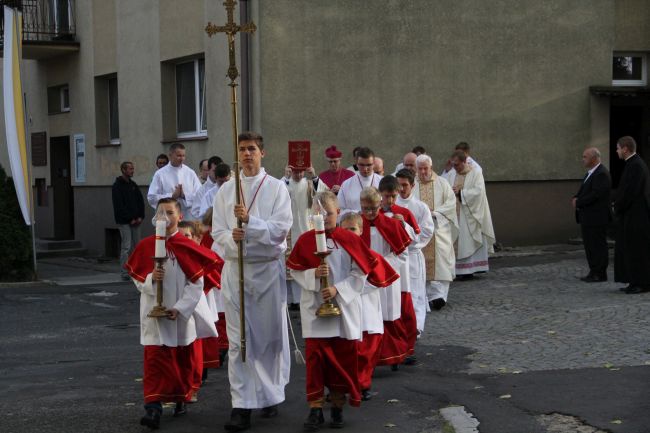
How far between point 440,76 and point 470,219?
3929mm

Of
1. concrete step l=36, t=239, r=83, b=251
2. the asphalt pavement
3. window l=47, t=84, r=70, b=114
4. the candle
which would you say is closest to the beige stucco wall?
the asphalt pavement

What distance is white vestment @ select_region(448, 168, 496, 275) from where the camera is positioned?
15672 mm

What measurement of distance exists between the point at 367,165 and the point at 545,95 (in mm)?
9170

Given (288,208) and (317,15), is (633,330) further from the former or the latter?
(317,15)

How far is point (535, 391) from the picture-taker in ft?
26.8

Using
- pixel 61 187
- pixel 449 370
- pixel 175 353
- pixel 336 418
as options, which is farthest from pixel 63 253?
pixel 336 418

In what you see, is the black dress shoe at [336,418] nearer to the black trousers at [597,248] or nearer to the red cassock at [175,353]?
the red cassock at [175,353]

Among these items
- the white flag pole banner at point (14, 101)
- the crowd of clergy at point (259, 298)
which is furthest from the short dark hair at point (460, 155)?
the crowd of clergy at point (259, 298)

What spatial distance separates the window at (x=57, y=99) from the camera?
24.8 m

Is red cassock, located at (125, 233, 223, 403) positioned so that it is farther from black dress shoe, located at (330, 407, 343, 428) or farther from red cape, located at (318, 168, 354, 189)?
red cape, located at (318, 168, 354, 189)

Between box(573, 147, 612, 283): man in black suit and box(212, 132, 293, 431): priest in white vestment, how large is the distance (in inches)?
308

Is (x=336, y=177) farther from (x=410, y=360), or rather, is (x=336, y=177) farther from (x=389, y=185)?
(x=410, y=360)

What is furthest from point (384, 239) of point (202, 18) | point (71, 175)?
point (71, 175)

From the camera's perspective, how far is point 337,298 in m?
7.53
